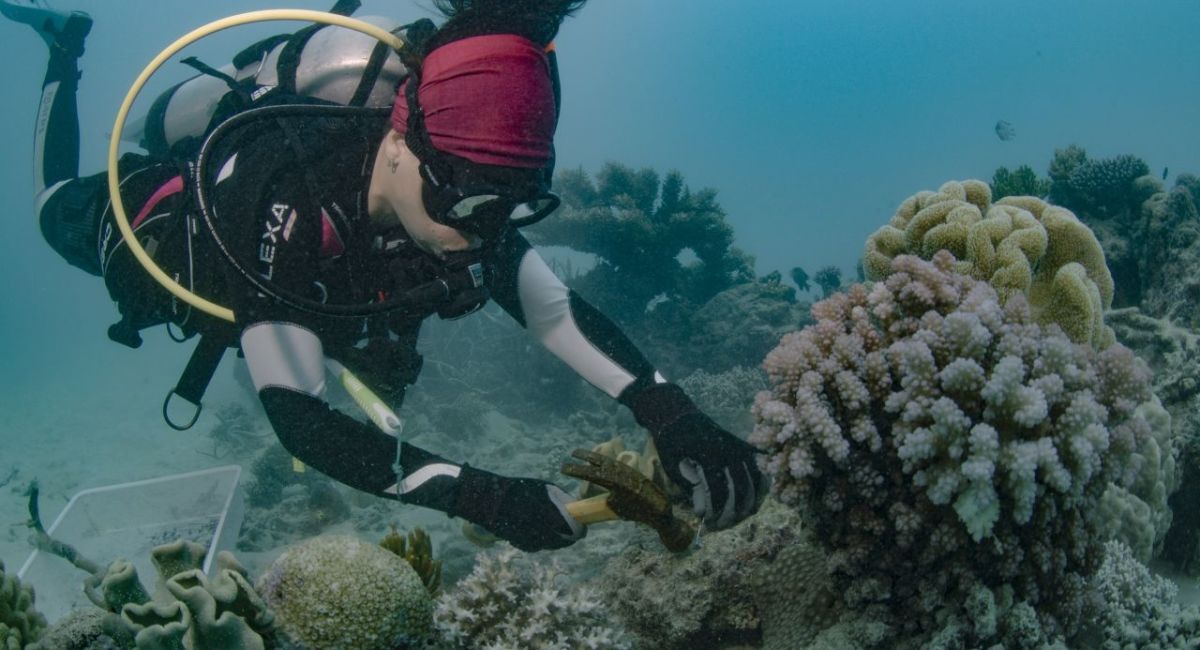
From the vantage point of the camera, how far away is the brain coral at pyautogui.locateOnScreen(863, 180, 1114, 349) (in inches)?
105

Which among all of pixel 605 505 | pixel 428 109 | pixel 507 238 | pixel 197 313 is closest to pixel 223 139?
pixel 197 313

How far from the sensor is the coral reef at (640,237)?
463 inches

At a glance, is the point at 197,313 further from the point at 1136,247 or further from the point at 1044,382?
the point at 1136,247

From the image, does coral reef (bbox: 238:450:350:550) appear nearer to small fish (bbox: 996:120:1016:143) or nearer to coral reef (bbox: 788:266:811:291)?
coral reef (bbox: 788:266:811:291)

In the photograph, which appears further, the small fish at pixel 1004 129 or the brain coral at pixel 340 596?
the small fish at pixel 1004 129

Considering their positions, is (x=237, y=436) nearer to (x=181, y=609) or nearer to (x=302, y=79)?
(x=302, y=79)

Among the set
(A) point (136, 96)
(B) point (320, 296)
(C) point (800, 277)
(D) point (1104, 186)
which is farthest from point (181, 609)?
A: (C) point (800, 277)

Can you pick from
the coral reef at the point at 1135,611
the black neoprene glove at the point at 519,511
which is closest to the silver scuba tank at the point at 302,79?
the black neoprene glove at the point at 519,511

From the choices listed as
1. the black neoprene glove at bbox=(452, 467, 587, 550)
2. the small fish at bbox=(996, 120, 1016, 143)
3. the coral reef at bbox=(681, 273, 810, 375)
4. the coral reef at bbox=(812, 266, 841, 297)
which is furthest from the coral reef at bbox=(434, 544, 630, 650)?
the small fish at bbox=(996, 120, 1016, 143)

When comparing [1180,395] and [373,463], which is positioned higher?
[1180,395]

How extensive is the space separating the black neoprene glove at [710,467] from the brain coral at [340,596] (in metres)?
1.36

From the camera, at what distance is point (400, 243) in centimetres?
333

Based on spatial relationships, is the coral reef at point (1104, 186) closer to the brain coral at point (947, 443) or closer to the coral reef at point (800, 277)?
the brain coral at point (947, 443)

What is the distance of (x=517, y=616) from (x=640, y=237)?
9423 millimetres
